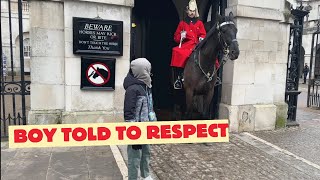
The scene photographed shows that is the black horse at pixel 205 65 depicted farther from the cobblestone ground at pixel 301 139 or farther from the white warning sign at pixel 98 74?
the cobblestone ground at pixel 301 139

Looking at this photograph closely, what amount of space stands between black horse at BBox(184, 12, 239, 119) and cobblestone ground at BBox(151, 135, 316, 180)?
0.96 meters

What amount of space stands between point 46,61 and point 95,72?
1.07m

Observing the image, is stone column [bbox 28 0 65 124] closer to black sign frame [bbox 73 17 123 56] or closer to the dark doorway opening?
black sign frame [bbox 73 17 123 56]

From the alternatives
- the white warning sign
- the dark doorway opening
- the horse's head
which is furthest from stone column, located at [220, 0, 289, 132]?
the white warning sign

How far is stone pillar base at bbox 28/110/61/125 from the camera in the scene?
20.7 feet

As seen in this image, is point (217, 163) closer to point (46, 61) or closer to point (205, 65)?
point (205, 65)

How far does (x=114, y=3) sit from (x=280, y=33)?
4750mm

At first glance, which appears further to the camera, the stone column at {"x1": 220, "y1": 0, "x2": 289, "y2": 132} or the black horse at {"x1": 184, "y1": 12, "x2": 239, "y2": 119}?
the stone column at {"x1": 220, "y1": 0, "x2": 289, "y2": 132}

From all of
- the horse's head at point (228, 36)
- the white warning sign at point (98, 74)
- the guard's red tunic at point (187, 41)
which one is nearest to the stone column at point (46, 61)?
the white warning sign at point (98, 74)

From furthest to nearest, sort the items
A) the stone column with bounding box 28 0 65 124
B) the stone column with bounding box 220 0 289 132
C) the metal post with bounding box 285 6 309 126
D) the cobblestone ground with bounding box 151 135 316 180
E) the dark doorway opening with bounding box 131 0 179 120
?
the dark doorway opening with bounding box 131 0 179 120 → the metal post with bounding box 285 6 309 126 → the stone column with bounding box 220 0 289 132 → the stone column with bounding box 28 0 65 124 → the cobblestone ground with bounding box 151 135 316 180

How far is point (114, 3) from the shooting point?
654 centimetres

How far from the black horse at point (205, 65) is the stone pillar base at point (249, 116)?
118 cm

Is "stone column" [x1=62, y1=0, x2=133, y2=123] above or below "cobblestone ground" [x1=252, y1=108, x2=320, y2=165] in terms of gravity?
above

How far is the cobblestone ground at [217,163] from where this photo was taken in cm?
496
